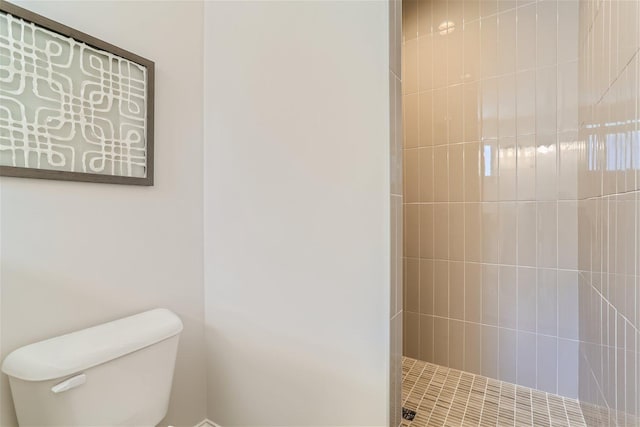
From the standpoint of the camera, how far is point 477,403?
1.58 meters

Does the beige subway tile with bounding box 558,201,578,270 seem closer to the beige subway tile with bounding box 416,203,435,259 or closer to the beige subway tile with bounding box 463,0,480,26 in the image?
the beige subway tile with bounding box 416,203,435,259

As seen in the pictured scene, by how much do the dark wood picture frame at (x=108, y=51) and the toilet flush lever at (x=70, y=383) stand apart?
1.96 ft

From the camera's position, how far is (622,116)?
2.81 feet

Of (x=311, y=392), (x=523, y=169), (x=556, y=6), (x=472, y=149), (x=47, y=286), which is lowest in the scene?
(x=311, y=392)

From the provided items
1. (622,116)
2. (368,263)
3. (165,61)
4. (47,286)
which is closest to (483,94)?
(622,116)

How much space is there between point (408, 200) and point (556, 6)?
4.26 feet

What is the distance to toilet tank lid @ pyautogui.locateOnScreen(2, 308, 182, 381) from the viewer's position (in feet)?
2.60

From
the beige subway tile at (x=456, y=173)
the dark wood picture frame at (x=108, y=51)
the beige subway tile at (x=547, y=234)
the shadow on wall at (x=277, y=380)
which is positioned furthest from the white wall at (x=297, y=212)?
the beige subway tile at (x=547, y=234)

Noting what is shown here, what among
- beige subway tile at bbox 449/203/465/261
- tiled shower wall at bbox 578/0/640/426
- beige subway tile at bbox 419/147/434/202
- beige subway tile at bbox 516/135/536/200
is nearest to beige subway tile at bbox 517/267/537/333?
tiled shower wall at bbox 578/0/640/426

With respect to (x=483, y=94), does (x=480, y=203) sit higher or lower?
lower

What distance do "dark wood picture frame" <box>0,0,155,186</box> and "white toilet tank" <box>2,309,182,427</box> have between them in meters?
0.50

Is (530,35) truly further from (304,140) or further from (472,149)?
(304,140)

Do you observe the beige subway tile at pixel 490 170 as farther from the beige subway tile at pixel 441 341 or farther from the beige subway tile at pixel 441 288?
the beige subway tile at pixel 441 341

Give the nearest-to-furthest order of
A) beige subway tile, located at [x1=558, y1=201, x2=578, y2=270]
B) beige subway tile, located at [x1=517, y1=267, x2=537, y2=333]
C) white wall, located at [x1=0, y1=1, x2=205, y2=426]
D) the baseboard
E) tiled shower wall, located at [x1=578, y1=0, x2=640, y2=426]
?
tiled shower wall, located at [x1=578, y1=0, x2=640, y2=426] → white wall, located at [x1=0, y1=1, x2=205, y2=426] → the baseboard → beige subway tile, located at [x1=558, y1=201, x2=578, y2=270] → beige subway tile, located at [x1=517, y1=267, x2=537, y2=333]
